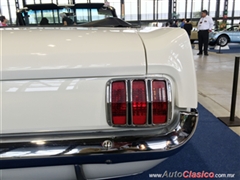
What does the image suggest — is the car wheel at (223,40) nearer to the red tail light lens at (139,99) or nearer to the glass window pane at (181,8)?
the red tail light lens at (139,99)

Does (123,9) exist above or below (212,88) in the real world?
above

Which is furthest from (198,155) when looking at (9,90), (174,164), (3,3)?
(3,3)

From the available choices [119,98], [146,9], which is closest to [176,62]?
[119,98]

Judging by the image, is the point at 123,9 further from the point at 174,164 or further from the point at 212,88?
the point at 174,164

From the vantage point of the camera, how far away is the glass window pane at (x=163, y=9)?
23.1 meters

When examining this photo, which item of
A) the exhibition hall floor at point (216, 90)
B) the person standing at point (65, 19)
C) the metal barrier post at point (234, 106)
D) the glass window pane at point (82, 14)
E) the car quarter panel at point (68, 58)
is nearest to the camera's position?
the car quarter panel at point (68, 58)

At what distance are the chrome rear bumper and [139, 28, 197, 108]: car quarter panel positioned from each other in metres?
0.15

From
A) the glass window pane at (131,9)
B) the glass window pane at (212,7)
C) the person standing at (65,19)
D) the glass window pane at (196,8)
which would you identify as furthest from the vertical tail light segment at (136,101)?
the glass window pane at (212,7)

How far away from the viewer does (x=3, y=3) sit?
20438 mm

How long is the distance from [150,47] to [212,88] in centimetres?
370

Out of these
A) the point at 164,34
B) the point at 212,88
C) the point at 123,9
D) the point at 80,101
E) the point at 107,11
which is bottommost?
the point at 212,88

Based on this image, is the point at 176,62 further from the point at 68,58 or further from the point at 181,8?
the point at 181,8

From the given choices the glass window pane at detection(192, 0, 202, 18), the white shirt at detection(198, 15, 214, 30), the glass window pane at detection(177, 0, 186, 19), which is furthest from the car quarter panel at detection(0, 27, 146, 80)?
the glass window pane at detection(192, 0, 202, 18)

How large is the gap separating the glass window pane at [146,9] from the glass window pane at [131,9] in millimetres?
834
